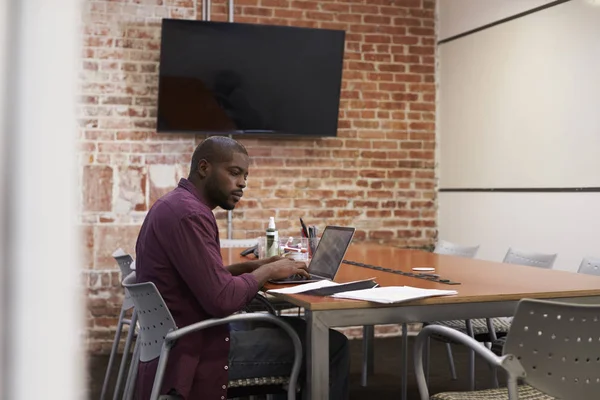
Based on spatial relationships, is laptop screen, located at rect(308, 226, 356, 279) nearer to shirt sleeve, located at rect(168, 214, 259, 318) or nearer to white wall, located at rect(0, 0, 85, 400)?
shirt sleeve, located at rect(168, 214, 259, 318)

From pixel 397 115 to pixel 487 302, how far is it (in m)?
4.01

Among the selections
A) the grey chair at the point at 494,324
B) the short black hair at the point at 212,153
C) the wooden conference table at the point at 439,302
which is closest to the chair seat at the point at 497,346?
the grey chair at the point at 494,324

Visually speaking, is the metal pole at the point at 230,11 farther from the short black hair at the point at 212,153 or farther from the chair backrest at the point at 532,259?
the short black hair at the point at 212,153

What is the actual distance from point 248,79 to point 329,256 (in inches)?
118

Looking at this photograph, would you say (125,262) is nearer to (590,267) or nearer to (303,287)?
(303,287)

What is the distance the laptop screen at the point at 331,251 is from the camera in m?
2.90

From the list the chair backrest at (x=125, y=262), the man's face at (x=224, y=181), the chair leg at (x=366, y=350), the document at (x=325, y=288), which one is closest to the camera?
the document at (x=325, y=288)

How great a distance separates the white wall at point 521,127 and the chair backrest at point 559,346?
2906 mm

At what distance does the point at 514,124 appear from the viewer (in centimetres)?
549

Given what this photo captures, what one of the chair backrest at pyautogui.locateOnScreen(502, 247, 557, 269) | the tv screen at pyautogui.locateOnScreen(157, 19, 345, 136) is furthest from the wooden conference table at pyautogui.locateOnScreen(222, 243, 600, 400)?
the tv screen at pyautogui.locateOnScreen(157, 19, 345, 136)

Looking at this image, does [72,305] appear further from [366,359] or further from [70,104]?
[366,359]

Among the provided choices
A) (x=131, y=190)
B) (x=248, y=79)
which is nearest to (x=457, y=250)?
(x=248, y=79)

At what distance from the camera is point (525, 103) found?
211 inches

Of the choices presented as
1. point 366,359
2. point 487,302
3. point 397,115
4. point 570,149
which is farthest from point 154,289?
point 397,115
